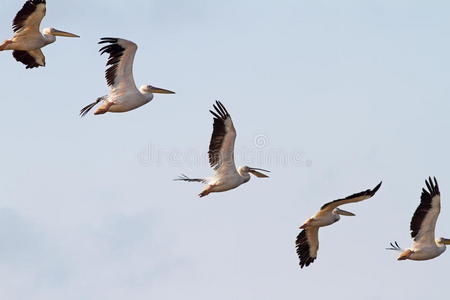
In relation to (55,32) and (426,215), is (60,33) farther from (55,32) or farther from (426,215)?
(426,215)

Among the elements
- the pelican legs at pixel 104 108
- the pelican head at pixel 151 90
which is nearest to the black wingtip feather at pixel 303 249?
the pelican head at pixel 151 90

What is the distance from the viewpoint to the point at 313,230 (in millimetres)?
29391

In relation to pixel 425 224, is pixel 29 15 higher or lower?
higher

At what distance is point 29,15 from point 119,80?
2296mm

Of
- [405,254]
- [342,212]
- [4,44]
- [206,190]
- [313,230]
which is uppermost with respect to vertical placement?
[4,44]

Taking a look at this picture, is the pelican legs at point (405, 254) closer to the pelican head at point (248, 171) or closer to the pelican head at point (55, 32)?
the pelican head at point (248, 171)

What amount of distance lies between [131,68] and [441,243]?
732 cm

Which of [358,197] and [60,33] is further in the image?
[60,33]

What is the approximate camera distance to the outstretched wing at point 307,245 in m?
29.4

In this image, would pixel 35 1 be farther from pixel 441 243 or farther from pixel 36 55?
pixel 441 243

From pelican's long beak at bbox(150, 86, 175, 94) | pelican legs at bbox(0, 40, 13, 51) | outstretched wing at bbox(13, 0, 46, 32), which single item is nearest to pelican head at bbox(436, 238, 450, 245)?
pelican's long beak at bbox(150, 86, 175, 94)

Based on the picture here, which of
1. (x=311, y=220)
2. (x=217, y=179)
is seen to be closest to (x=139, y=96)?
(x=217, y=179)

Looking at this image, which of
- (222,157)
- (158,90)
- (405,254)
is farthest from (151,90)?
(405,254)

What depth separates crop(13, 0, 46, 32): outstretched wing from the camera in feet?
91.5
